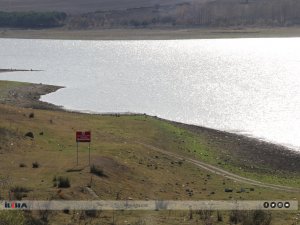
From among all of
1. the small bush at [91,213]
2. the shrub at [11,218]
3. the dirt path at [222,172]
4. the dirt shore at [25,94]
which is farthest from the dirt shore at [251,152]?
the shrub at [11,218]

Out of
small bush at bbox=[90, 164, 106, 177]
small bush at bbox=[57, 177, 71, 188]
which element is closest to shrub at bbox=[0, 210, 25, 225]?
small bush at bbox=[57, 177, 71, 188]

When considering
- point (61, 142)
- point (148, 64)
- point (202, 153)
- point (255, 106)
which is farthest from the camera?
point (148, 64)

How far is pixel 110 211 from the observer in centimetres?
2678

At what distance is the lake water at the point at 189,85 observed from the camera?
2921 inches

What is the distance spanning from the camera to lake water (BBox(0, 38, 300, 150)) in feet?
243

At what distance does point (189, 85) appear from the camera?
109 metres

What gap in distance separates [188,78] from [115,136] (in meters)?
70.6

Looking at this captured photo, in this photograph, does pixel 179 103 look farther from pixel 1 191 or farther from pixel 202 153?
pixel 1 191

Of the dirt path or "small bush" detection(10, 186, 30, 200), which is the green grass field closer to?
"small bush" detection(10, 186, 30, 200)

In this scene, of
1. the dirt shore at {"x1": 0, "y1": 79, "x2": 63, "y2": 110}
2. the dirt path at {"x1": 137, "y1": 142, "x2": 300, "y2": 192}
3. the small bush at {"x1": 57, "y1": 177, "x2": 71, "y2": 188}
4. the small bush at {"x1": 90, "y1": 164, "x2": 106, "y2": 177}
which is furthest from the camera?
the dirt shore at {"x1": 0, "y1": 79, "x2": 63, "y2": 110}

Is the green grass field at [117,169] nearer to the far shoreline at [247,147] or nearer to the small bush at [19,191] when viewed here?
the small bush at [19,191]

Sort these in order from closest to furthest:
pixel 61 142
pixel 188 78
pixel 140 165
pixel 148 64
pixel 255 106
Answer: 1. pixel 140 165
2. pixel 61 142
3. pixel 255 106
4. pixel 188 78
5. pixel 148 64

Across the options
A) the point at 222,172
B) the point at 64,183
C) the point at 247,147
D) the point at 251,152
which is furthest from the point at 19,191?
the point at 247,147

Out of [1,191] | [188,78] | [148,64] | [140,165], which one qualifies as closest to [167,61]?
[148,64]
